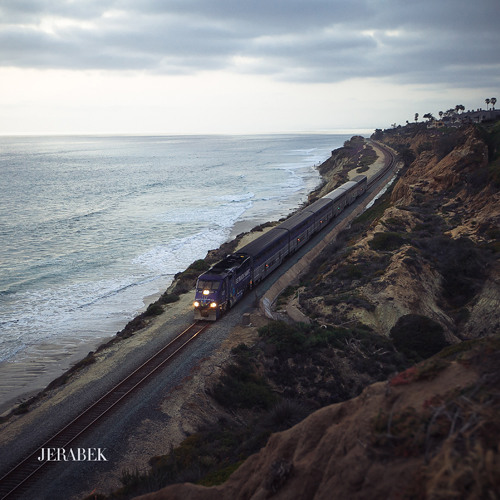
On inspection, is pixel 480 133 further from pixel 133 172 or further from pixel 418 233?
pixel 133 172

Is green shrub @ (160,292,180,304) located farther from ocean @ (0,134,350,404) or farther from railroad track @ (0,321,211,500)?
railroad track @ (0,321,211,500)

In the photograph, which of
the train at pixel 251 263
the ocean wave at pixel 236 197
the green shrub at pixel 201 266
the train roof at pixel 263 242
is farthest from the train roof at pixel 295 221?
the ocean wave at pixel 236 197

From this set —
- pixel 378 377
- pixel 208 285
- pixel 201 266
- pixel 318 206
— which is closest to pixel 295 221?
pixel 318 206

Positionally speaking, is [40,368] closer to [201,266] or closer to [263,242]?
[201,266]

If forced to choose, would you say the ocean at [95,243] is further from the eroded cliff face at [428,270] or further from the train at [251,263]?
the eroded cliff face at [428,270]

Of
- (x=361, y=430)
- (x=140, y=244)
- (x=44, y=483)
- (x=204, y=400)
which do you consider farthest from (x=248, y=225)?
(x=361, y=430)

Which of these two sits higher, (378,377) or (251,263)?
(251,263)

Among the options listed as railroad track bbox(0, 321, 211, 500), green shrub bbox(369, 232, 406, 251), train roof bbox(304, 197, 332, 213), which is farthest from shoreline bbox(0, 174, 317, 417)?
train roof bbox(304, 197, 332, 213)
